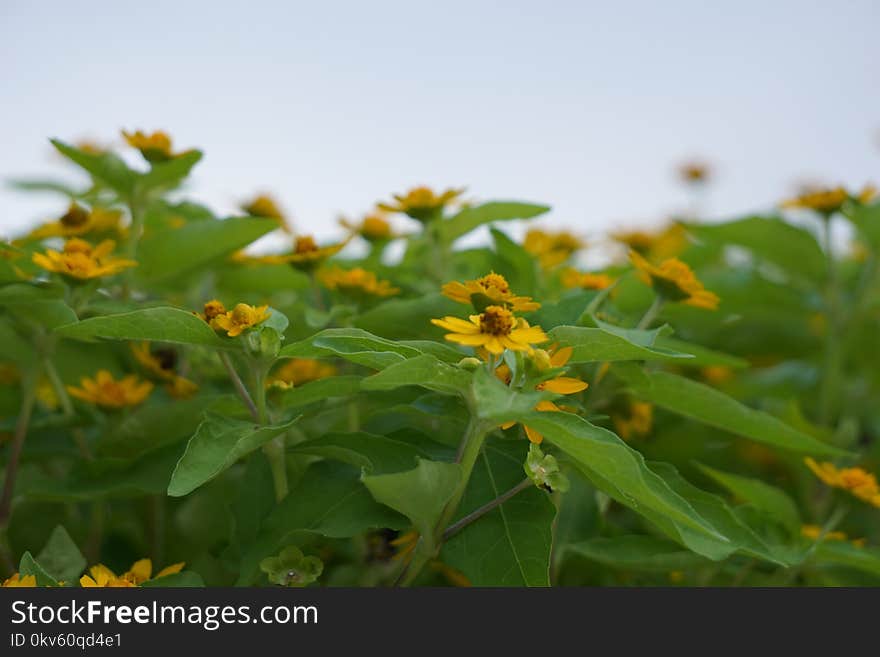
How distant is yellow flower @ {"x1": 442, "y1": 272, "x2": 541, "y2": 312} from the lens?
0.74m

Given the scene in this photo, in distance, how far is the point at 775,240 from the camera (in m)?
1.35

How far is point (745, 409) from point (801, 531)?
0.62 ft

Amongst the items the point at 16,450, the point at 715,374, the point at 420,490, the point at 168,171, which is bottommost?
the point at 715,374

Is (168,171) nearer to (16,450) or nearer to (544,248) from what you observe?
(16,450)

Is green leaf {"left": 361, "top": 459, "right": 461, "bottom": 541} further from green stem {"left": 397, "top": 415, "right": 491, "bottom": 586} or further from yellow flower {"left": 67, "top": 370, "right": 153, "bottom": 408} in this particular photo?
yellow flower {"left": 67, "top": 370, "right": 153, "bottom": 408}

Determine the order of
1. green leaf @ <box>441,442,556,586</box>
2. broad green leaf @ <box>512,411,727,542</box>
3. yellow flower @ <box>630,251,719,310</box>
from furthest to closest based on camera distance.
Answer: yellow flower @ <box>630,251,719,310</box> → green leaf @ <box>441,442,556,586</box> → broad green leaf @ <box>512,411,727,542</box>

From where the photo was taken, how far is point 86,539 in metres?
0.97

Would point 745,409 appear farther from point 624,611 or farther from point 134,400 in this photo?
point 134,400

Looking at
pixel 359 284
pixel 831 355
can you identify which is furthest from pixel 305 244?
pixel 831 355

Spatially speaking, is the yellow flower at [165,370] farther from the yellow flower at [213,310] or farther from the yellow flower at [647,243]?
the yellow flower at [647,243]

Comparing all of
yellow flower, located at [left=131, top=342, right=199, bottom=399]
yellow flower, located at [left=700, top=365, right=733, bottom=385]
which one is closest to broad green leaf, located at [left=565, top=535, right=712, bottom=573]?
yellow flower, located at [left=131, top=342, right=199, bottom=399]

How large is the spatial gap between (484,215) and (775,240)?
51cm

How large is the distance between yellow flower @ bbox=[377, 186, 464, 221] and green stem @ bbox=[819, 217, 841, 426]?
62cm

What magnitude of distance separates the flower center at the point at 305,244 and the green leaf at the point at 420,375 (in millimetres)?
431
